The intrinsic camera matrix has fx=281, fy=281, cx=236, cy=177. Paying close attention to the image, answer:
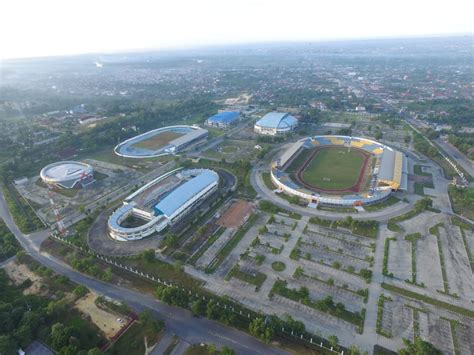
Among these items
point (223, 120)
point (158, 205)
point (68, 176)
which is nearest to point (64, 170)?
point (68, 176)

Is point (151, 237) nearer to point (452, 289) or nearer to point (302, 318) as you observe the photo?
point (302, 318)

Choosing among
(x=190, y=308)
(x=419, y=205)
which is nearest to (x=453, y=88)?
(x=419, y=205)

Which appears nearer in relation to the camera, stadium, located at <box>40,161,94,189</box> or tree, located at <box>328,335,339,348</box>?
tree, located at <box>328,335,339,348</box>

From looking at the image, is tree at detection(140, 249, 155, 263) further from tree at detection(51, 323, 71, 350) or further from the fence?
tree at detection(51, 323, 71, 350)

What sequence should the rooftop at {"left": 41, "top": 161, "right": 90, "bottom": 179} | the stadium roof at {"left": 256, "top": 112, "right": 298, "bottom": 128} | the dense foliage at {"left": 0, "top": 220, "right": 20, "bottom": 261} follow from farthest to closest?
the stadium roof at {"left": 256, "top": 112, "right": 298, "bottom": 128}, the rooftop at {"left": 41, "top": 161, "right": 90, "bottom": 179}, the dense foliage at {"left": 0, "top": 220, "right": 20, "bottom": 261}

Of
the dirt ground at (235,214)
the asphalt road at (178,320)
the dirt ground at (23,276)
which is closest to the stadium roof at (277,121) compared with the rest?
the dirt ground at (235,214)

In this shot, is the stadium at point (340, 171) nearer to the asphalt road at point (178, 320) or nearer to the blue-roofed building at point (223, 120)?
the asphalt road at point (178, 320)

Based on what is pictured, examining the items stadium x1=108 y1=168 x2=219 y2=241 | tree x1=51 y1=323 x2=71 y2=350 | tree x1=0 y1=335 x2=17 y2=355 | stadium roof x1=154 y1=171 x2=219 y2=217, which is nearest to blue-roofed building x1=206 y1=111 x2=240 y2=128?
stadium x1=108 y1=168 x2=219 y2=241
